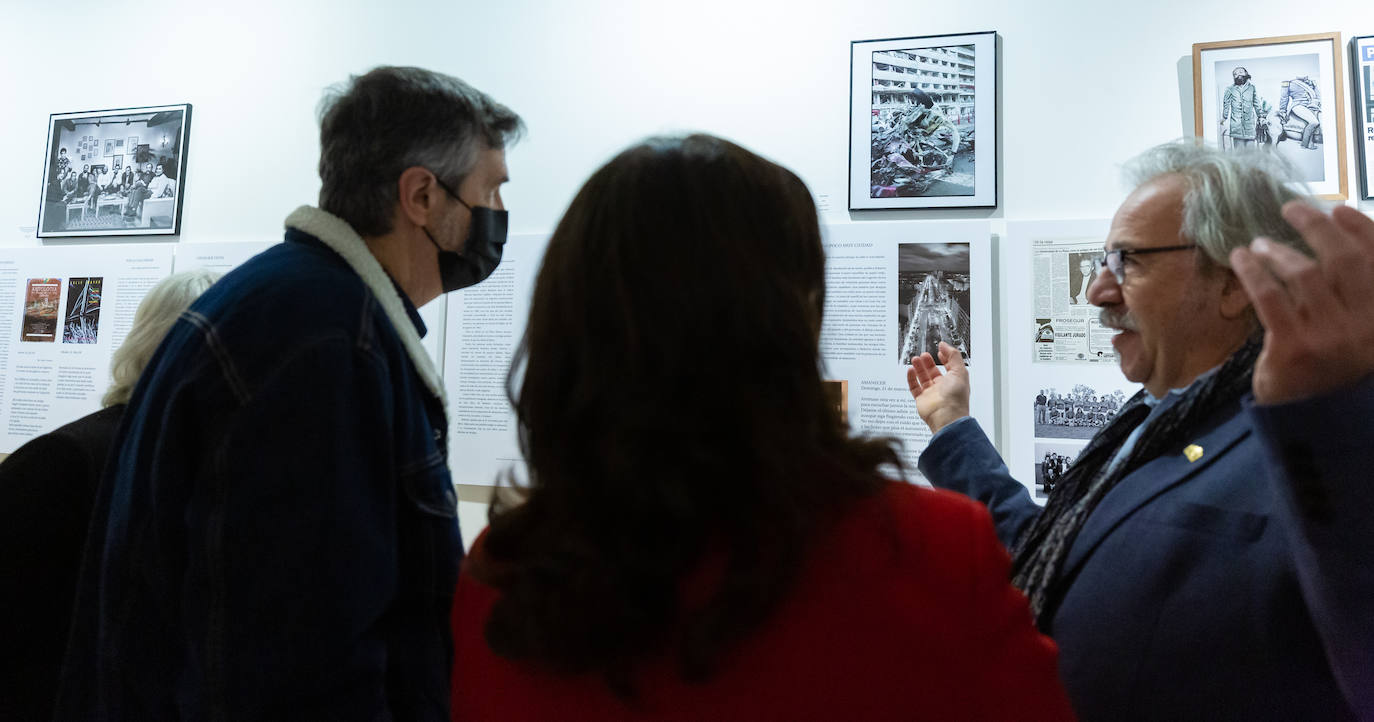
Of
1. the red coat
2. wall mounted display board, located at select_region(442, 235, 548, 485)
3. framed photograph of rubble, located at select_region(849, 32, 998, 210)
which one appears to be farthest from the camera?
wall mounted display board, located at select_region(442, 235, 548, 485)

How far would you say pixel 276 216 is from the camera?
2.80 m

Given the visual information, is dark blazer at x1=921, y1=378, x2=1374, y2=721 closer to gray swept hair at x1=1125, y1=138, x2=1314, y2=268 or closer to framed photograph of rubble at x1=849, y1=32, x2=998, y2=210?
gray swept hair at x1=1125, y1=138, x2=1314, y2=268

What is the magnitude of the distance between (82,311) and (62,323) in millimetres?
96

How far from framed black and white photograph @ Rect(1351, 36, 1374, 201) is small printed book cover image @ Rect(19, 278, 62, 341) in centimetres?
400

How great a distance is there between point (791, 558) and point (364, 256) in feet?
3.04

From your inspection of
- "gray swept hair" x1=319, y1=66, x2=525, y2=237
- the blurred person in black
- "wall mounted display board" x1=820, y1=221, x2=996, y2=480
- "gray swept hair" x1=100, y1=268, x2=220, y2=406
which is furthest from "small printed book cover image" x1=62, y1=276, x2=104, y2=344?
"wall mounted display board" x1=820, y1=221, x2=996, y2=480

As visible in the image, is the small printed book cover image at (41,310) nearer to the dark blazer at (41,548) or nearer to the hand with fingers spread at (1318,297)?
the dark blazer at (41,548)

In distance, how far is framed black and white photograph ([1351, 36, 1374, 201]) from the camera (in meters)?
2.07

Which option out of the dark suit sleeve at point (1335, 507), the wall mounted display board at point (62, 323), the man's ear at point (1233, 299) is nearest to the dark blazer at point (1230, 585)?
the dark suit sleeve at point (1335, 507)

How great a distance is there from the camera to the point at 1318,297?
2.33ft

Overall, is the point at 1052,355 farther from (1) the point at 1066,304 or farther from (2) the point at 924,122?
(2) the point at 924,122

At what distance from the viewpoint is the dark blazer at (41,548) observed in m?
1.45

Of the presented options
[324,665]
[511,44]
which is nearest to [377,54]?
[511,44]

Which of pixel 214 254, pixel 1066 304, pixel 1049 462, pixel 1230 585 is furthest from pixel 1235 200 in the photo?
pixel 214 254
